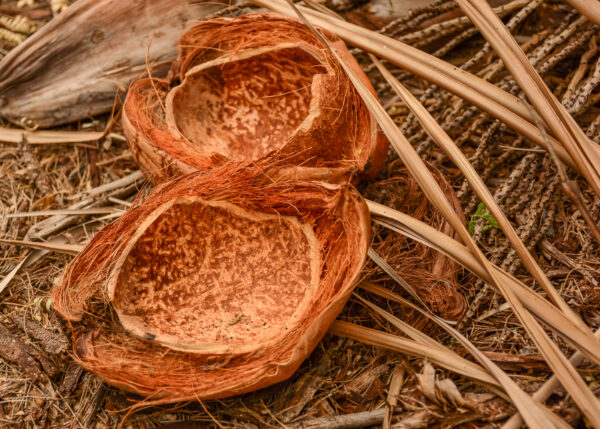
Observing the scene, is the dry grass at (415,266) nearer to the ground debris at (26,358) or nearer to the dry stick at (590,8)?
the ground debris at (26,358)

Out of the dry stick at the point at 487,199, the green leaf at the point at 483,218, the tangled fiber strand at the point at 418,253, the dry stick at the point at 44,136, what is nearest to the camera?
Result: the dry stick at the point at 487,199

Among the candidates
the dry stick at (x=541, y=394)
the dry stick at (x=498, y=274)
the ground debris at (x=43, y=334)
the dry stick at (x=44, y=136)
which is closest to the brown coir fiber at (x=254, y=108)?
the dry stick at (x=498, y=274)

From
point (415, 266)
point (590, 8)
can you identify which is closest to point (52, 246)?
point (415, 266)

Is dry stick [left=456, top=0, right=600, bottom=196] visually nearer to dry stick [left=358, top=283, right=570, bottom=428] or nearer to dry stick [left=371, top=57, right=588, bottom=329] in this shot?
dry stick [left=371, top=57, right=588, bottom=329]

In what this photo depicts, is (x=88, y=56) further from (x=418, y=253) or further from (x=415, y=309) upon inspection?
(x=415, y=309)

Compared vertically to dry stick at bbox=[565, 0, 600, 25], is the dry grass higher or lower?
lower

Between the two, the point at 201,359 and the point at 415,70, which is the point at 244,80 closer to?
the point at 415,70

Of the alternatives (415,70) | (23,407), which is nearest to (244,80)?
(415,70)

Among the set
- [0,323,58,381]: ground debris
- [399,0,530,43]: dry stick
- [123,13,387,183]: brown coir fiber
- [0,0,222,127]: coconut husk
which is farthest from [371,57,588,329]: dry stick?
[0,323,58,381]: ground debris
